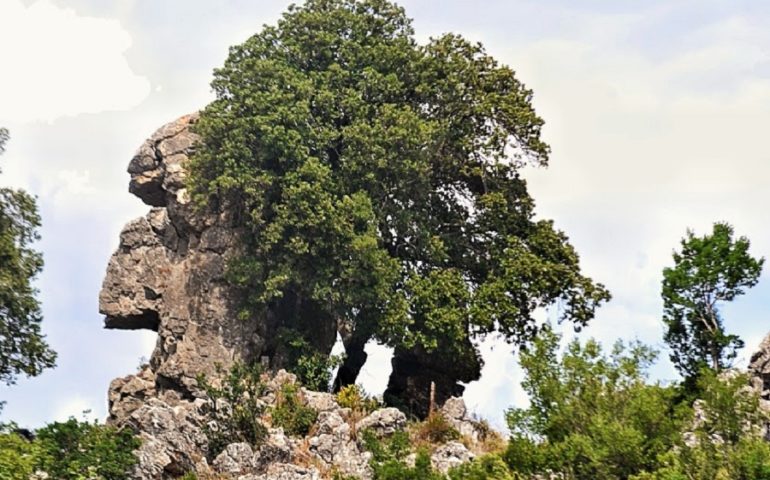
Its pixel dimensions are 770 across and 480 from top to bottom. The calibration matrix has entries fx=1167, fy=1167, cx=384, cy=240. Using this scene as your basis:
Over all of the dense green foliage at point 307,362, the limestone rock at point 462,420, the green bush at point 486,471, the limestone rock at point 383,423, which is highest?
the dense green foliage at point 307,362

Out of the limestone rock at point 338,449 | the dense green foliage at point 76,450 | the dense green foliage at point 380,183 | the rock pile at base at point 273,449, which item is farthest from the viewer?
the dense green foliage at point 380,183

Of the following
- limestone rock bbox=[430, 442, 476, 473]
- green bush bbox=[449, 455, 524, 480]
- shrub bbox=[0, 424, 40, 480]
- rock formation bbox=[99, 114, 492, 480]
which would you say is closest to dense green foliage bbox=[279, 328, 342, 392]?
rock formation bbox=[99, 114, 492, 480]

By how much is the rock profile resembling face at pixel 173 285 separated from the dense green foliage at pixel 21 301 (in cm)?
298

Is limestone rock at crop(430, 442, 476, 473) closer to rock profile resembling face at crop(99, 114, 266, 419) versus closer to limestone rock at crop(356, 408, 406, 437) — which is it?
limestone rock at crop(356, 408, 406, 437)

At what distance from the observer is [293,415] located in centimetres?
3002

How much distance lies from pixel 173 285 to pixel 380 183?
737cm

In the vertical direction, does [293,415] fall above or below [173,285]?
below

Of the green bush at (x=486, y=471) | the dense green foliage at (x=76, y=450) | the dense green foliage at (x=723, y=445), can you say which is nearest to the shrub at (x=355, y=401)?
the dense green foliage at (x=76, y=450)

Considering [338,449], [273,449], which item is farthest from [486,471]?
[273,449]

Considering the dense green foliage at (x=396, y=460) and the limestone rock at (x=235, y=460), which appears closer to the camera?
the dense green foliage at (x=396, y=460)

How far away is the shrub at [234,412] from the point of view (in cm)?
2906

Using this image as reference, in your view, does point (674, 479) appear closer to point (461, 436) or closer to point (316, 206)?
point (461, 436)

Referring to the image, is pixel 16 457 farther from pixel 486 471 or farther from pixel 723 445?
pixel 723 445

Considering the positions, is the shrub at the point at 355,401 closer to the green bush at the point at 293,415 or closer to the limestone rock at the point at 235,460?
the green bush at the point at 293,415
